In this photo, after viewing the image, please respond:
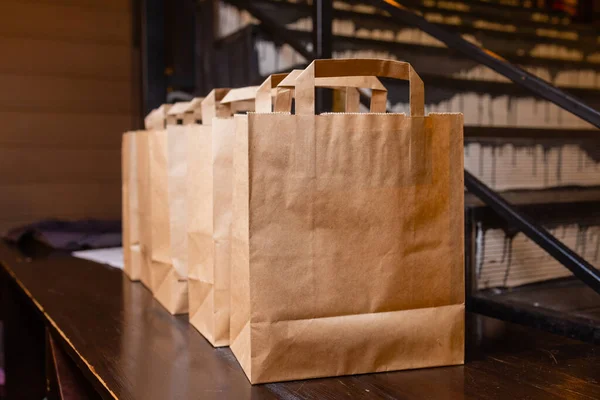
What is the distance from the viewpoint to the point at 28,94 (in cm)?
299

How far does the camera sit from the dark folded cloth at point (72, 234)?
202cm

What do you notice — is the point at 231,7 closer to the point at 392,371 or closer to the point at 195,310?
the point at 195,310

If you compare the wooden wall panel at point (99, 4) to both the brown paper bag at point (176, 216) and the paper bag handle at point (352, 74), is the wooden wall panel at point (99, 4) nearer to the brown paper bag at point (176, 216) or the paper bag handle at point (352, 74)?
the brown paper bag at point (176, 216)

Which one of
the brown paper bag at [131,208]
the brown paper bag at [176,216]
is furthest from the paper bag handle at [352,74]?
the brown paper bag at [131,208]

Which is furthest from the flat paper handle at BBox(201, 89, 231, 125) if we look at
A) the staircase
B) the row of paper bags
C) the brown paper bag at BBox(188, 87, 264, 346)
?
the staircase

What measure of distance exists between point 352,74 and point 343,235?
0.63 ft

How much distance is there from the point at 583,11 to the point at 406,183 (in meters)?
1.96

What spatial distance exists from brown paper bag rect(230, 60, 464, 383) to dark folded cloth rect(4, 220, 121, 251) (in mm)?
1411

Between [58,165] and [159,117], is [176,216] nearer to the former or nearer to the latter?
[159,117]

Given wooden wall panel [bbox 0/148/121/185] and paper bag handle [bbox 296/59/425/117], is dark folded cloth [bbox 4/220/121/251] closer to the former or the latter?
wooden wall panel [bbox 0/148/121/185]

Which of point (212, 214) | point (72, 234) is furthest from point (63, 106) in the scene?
point (212, 214)

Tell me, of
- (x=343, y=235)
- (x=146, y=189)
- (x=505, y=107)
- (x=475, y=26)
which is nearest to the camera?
(x=343, y=235)

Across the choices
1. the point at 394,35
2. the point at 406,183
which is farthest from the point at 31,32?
the point at 406,183

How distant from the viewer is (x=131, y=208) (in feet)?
4.30
